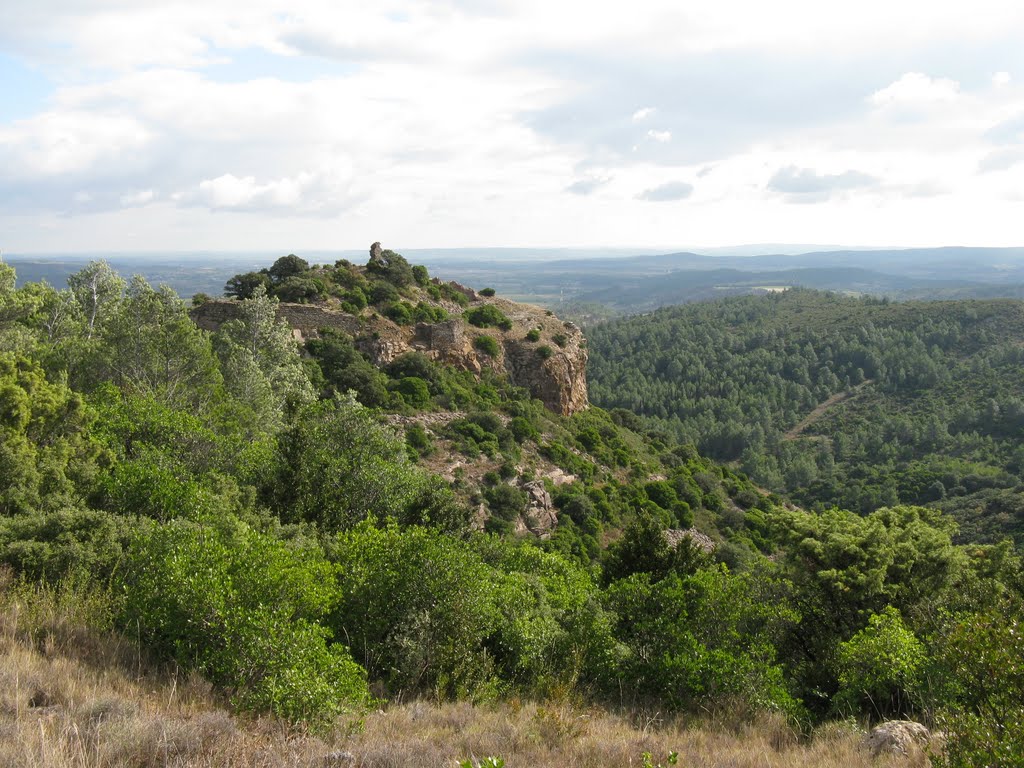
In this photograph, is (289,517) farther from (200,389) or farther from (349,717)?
(349,717)

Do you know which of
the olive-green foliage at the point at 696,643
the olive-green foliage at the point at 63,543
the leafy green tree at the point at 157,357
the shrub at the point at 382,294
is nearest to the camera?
the olive-green foliage at the point at 63,543

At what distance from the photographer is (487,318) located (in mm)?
39031

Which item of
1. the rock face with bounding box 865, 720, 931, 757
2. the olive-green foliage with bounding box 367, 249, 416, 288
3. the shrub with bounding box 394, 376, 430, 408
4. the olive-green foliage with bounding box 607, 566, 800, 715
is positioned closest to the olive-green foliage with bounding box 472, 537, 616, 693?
the olive-green foliage with bounding box 607, 566, 800, 715

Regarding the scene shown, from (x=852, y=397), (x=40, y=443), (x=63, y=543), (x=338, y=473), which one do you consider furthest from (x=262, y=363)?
(x=852, y=397)

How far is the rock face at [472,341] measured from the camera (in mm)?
32378

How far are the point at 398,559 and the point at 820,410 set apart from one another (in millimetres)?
83509

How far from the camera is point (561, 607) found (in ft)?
37.8

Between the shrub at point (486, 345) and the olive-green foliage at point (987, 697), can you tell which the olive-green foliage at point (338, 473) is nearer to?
the olive-green foliage at point (987, 697)

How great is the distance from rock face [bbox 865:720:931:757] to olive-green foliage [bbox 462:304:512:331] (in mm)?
32603

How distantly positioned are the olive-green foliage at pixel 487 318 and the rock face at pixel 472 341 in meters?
0.52

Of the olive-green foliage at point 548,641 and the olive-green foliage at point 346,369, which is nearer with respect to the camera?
the olive-green foliage at point 548,641

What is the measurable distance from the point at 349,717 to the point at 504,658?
3.57 m

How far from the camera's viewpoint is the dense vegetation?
5584 centimetres

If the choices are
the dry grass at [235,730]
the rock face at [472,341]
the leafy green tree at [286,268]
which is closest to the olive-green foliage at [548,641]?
the dry grass at [235,730]
